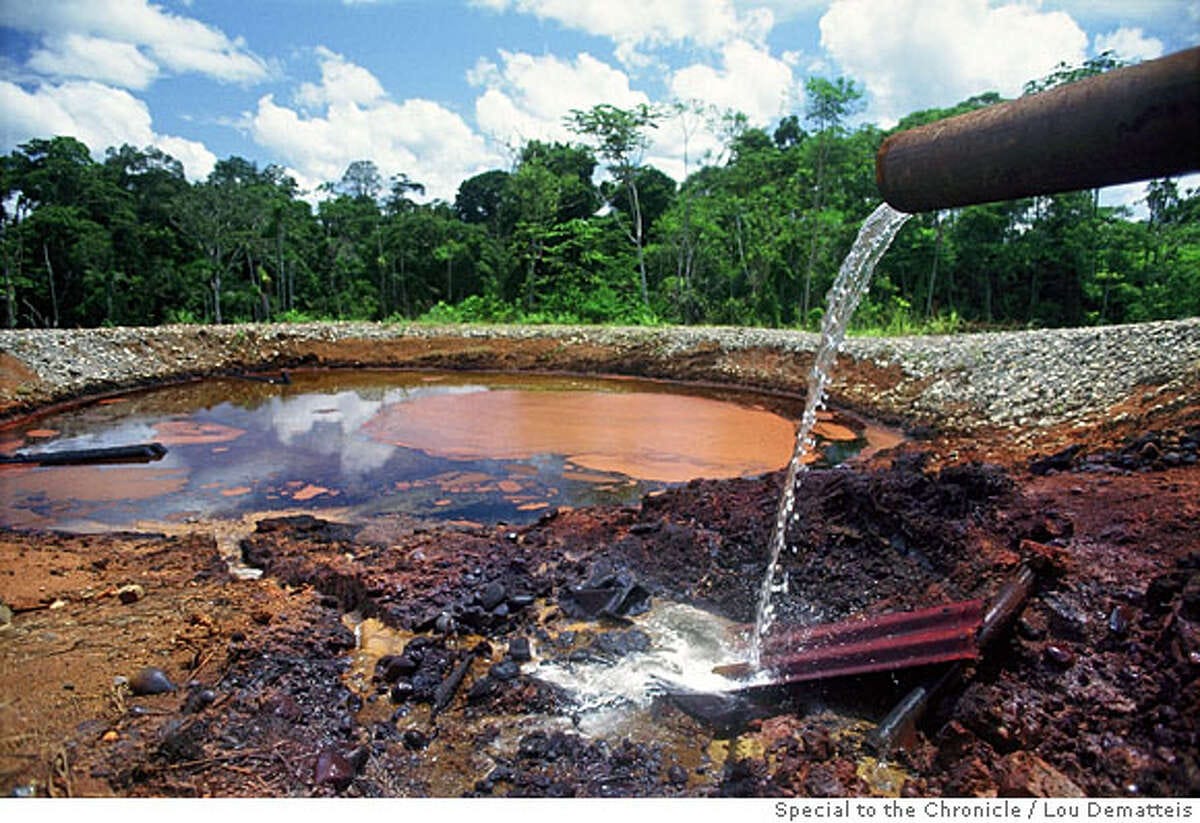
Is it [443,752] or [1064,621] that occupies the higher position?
[1064,621]

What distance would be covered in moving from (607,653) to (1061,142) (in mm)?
2717

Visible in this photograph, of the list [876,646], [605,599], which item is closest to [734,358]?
[605,599]

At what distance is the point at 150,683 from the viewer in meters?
2.66

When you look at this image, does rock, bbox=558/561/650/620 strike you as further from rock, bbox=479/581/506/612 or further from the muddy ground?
rock, bbox=479/581/506/612

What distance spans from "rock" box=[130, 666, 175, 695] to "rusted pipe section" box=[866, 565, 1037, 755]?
8.82 feet

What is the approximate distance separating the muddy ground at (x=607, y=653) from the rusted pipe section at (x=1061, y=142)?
Result: 5.20 ft

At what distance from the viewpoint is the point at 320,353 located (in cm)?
1623

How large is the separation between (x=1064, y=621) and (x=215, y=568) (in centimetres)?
456

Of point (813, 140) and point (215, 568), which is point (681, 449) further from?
point (813, 140)

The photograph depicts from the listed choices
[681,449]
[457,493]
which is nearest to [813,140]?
[681,449]

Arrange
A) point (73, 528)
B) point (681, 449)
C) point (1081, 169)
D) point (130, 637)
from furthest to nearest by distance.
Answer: point (681, 449) → point (73, 528) → point (130, 637) → point (1081, 169)

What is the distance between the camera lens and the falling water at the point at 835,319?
2.99 meters

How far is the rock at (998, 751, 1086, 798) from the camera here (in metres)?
2.01

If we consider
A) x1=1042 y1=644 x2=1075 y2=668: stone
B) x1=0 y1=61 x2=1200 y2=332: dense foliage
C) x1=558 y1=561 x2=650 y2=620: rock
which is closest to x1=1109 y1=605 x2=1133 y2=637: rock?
x1=1042 y1=644 x2=1075 y2=668: stone
